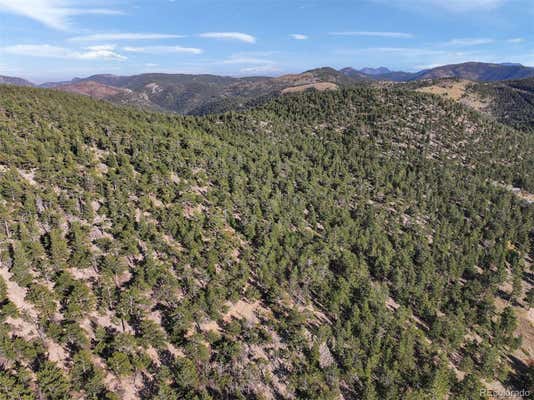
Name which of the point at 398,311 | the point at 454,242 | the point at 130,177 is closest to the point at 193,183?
the point at 130,177

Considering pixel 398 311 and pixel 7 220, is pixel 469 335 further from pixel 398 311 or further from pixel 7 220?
pixel 7 220

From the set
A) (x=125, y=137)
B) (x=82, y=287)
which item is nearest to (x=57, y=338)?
(x=82, y=287)

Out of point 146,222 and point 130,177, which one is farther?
point 130,177

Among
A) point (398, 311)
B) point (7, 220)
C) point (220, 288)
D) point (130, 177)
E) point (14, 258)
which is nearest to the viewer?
point (14, 258)

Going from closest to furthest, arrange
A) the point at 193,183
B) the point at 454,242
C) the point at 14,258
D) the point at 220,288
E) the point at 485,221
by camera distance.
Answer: the point at 14,258 → the point at 220,288 → the point at 193,183 → the point at 454,242 → the point at 485,221

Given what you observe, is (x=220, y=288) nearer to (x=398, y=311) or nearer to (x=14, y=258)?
(x=14, y=258)

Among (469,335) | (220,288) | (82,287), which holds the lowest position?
(469,335)

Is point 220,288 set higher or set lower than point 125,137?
lower
